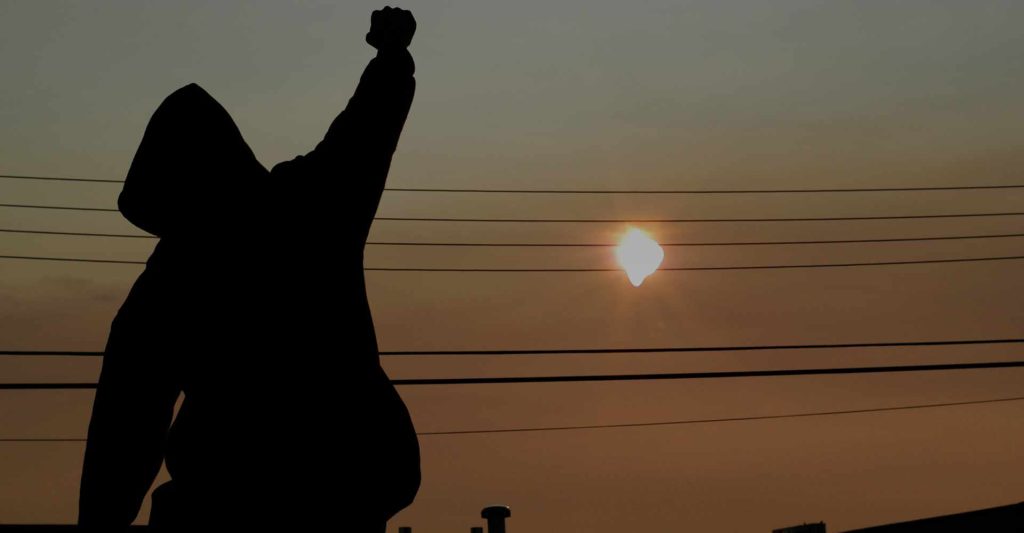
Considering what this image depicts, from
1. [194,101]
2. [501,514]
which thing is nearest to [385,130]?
[194,101]

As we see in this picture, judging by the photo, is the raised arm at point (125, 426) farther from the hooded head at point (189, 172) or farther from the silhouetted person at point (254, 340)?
the hooded head at point (189, 172)

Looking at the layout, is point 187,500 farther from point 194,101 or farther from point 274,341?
point 194,101

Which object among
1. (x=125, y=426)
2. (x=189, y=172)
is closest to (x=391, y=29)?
(x=189, y=172)

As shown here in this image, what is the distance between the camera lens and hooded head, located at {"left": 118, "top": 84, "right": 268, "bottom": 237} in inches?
115

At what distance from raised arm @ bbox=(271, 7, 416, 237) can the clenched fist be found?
3 centimetres

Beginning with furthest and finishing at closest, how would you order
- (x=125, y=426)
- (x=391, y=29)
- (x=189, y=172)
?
(x=391, y=29)
(x=189, y=172)
(x=125, y=426)

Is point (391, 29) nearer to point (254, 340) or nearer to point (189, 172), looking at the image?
point (189, 172)

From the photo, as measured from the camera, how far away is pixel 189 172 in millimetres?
2963

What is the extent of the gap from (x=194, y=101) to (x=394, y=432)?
0.81 metres

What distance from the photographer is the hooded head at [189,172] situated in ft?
9.61

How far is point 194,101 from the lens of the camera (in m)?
2.93

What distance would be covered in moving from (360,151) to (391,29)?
1.03 feet

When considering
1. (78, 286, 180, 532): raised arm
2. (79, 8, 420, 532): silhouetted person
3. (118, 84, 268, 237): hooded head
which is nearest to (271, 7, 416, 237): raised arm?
(79, 8, 420, 532): silhouetted person

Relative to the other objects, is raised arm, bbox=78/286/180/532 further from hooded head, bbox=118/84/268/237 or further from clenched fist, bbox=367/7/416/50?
clenched fist, bbox=367/7/416/50
